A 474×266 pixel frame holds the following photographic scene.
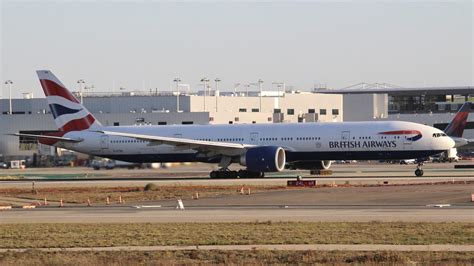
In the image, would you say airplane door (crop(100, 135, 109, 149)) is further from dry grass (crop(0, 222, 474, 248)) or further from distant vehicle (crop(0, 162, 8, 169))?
dry grass (crop(0, 222, 474, 248))

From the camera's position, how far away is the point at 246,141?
7300 centimetres

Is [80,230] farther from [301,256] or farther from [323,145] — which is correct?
[323,145]

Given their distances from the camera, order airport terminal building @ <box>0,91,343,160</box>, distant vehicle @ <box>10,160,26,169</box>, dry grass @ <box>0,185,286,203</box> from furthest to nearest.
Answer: airport terminal building @ <box>0,91,343,160</box>, distant vehicle @ <box>10,160,26,169</box>, dry grass @ <box>0,185,286,203</box>

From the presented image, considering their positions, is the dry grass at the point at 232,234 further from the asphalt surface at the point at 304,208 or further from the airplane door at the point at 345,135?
the airplane door at the point at 345,135

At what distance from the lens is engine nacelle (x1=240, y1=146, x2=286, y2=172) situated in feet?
225

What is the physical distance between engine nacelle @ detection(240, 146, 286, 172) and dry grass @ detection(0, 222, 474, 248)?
3379cm

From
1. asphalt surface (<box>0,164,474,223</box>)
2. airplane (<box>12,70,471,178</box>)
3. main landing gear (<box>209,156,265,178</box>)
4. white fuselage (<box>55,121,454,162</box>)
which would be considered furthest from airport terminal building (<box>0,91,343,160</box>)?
asphalt surface (<box>0,164,474,223</box>)

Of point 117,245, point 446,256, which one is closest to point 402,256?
point 446,256

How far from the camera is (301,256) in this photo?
25.1m

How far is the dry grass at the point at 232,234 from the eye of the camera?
1139 inches

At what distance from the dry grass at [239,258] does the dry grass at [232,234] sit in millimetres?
2475

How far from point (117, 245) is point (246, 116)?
93019 millimetres

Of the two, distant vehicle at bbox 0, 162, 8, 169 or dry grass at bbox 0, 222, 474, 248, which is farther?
distant vehicle at bbox 0, 162, 8, 169

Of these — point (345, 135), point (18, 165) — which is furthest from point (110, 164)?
point (18, 165)
